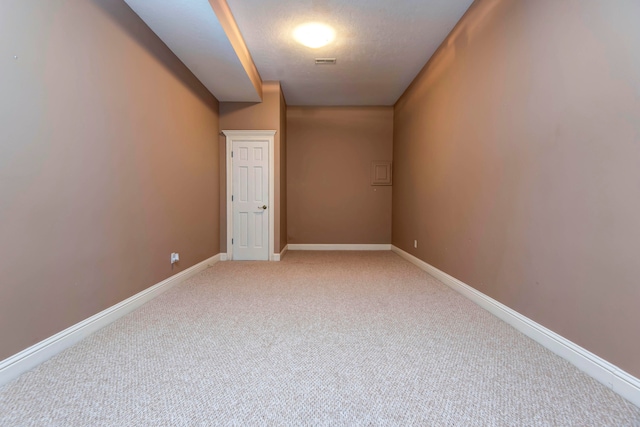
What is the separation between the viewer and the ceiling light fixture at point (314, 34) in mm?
3258

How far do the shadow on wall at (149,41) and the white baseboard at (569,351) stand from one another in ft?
12.8

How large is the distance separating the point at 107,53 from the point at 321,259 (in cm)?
388

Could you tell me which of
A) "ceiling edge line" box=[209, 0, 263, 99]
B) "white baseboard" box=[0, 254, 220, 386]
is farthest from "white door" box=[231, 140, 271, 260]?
"white baseboard" box=[0, 254, 220, 386]

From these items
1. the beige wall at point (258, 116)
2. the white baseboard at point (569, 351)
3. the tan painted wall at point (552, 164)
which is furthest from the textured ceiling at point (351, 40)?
the white baseboard at point (569, 351)

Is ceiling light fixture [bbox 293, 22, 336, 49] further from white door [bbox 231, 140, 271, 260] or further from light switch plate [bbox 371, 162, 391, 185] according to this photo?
light switch plate [bbox 371, 162, 391, 185]

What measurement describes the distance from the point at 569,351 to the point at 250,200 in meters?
4.29

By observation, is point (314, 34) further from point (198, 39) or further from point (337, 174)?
point (337, 174)

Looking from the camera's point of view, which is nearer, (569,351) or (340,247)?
(569,351)

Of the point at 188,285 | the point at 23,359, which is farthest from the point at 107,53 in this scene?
the point at 188,285

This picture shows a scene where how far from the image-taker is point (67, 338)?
6.13 ft

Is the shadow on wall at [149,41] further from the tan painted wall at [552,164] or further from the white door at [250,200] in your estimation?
the tan painted wall at [552,164]

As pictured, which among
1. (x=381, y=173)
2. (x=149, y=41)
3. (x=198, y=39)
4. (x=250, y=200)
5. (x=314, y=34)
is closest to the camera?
(x=149, y=41)

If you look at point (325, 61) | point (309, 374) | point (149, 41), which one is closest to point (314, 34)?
point (325, 61)

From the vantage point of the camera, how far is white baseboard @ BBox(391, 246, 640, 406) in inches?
54.4
